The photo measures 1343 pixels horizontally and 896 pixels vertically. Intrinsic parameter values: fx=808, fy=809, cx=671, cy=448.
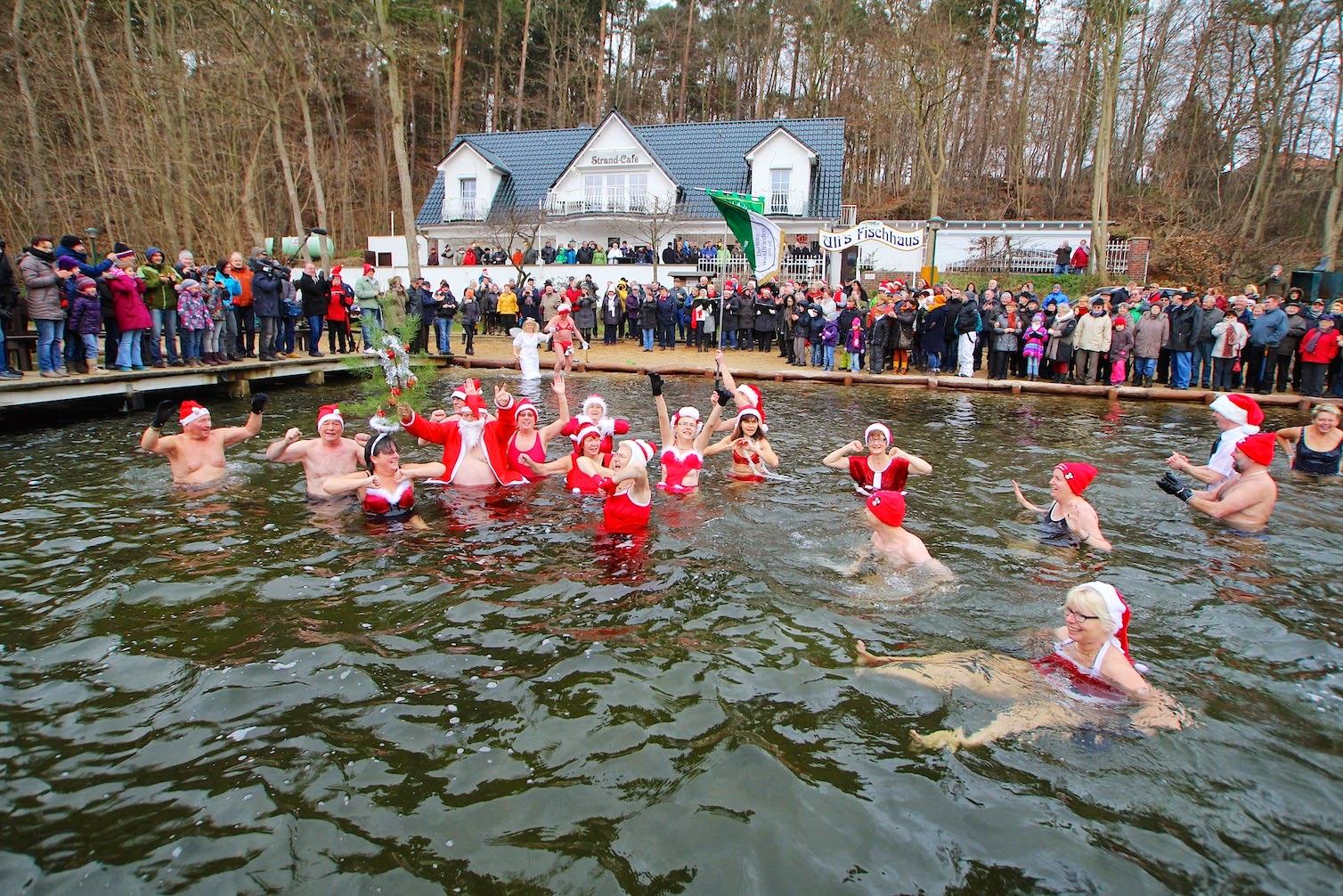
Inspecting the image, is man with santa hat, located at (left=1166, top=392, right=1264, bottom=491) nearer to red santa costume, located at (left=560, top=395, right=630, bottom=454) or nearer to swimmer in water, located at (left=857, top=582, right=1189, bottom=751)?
swimmer in water, located at (left=857, top=582, right=1189, bottom=751)

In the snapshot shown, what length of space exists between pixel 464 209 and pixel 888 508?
35626 millimetres

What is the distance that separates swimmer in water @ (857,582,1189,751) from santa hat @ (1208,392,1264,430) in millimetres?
4946

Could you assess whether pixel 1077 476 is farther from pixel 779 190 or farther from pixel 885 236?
pixel 779 190

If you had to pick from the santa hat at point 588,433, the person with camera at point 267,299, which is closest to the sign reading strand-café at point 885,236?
the person with camera at point 267,299

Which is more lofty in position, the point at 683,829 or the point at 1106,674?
the point at 1106,674

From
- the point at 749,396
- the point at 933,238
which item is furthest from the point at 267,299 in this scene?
the point at 933,238

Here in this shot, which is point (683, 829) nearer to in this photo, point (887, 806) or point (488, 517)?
point (887, 806)

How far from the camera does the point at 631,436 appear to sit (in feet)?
40.9

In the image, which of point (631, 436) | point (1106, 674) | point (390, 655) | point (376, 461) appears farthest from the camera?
point (631, 436)

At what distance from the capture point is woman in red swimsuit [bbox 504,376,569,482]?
8922mm

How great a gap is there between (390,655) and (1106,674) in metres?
4.46

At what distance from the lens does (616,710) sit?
15.8 ft

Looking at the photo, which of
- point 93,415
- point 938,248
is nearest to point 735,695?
point 93,415

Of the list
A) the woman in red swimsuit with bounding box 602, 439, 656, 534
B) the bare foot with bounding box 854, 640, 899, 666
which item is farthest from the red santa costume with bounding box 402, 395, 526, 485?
the bare foot with bounding box 854, 640, 899, 666
